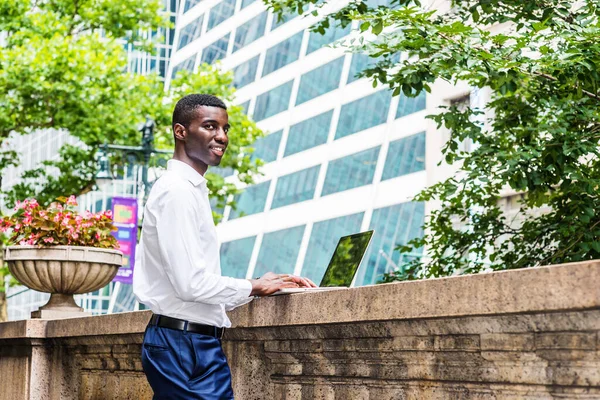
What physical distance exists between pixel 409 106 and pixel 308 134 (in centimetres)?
784

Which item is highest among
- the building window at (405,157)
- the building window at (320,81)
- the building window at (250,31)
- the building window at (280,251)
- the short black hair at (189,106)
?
the building window at (250,31)

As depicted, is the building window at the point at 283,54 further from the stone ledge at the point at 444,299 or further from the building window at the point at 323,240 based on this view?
the stone ledge at the point at 444,299

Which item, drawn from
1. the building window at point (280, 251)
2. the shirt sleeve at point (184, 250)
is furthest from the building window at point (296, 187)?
the shirt sleeve at point (184, 250)

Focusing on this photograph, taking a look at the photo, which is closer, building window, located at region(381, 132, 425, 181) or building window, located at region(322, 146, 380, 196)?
building window, located at region(381, 132, 425, 181)

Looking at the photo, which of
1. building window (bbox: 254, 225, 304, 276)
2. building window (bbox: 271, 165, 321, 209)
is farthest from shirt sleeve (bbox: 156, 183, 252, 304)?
building window (bbox: 271, 165, 321, 209)

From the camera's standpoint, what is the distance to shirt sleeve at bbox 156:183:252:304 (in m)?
→ 3.76

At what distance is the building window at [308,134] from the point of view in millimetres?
46719

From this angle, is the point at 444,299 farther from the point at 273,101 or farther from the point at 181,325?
the point at 273,101

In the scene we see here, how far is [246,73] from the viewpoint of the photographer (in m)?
54.0

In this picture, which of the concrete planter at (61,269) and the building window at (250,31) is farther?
the building window at (250,31)

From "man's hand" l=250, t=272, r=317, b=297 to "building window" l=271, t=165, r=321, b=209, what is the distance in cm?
4197

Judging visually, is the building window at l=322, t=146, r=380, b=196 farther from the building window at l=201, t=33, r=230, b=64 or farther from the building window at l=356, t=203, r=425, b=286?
the building window at l=201, t=33, r=230, b=64

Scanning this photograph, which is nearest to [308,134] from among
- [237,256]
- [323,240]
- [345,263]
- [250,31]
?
[323,240]

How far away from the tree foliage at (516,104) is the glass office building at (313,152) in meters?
27.9
